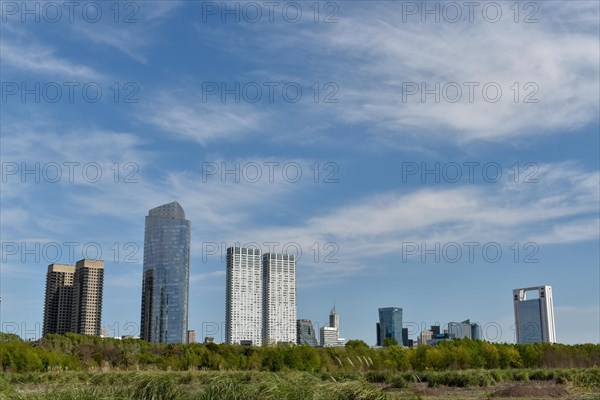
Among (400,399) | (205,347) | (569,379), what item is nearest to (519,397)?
(569,379)

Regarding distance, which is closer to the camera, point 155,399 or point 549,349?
point 155,399

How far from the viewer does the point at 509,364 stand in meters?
54.0

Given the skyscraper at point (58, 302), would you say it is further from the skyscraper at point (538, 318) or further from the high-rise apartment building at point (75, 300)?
the skyscraper at point (538, 318)

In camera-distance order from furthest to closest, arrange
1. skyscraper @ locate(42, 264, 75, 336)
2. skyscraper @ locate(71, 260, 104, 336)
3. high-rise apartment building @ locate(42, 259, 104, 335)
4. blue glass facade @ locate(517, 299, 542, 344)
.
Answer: blue glass facade @ locate(517, 299, 542, 344) → skyscraper @ locate(42, 264, 75, 336) → high-rise apartment building @ locate(42, 259, 104, 335) → skyscraper @ locate(71, 260, 104, 336)

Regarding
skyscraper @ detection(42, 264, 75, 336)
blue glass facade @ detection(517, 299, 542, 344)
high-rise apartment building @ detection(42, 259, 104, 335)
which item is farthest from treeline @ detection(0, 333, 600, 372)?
blue glass facade @ detection(517, 299, 542, 344)

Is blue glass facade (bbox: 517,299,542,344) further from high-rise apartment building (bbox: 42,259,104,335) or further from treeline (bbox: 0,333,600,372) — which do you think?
treeline (bbox: 0,333,600,372)

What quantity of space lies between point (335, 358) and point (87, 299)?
467 ft

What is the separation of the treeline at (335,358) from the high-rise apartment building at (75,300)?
131 metres

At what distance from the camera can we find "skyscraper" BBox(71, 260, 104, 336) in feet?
598

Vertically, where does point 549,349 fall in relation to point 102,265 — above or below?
below

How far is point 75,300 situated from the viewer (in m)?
185

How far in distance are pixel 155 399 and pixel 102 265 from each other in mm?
185358

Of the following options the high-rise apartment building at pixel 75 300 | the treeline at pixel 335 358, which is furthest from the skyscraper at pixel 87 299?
the treeline at pixel 335 358

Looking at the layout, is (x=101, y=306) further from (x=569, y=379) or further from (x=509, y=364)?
(x=569, y=379)
